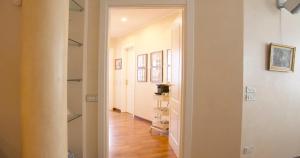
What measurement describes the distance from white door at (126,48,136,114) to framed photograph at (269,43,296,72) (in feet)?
13.3

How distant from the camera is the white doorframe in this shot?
222 centimetres

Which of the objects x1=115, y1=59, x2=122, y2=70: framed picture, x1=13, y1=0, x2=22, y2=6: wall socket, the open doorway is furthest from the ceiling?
x1=13, y1=0, x2=22, y2=6: wall socket

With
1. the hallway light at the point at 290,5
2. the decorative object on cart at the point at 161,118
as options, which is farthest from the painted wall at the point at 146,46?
the hallway light at the point at 290,5

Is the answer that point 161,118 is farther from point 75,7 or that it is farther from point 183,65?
point 75,7

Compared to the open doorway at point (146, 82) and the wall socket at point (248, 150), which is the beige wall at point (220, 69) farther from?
the open doorway at point (146, 82)

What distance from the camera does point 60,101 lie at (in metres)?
1.11

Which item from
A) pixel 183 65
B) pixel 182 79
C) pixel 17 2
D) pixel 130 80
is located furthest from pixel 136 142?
pixel 130 80

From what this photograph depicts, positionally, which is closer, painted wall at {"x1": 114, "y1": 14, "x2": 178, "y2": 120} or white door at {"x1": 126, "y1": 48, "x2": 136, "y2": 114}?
painted wall at {"x1": 114, "y1": 14, "x2": 178, "y2": 120}

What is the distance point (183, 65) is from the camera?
90.6 inches

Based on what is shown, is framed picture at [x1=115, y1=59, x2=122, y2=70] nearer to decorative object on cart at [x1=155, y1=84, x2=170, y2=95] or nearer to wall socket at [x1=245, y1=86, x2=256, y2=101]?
decorative object on cart at [x1=155, y1=84, x2=170, y2=95]

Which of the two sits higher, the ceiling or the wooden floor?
the ceiling

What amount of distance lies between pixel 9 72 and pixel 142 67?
159 inches

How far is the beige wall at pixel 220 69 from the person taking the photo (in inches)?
90.0

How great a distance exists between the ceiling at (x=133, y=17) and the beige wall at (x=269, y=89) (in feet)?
5.26
